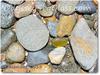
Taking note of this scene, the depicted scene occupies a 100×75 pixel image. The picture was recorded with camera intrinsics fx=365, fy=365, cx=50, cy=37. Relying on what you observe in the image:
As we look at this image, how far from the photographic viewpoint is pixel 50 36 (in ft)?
4.45

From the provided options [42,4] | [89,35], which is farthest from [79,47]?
[42,4]

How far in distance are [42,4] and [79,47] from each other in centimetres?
21

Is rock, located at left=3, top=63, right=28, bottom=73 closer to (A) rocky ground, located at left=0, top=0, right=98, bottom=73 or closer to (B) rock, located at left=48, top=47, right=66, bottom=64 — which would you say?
(A) rocky ground, located at left=0, top=0, right=98, bottom=73

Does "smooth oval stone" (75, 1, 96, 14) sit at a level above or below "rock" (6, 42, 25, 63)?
above

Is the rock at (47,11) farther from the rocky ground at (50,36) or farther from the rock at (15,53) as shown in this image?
the rock at (15,53)

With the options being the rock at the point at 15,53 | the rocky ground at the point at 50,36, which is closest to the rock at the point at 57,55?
the rocky ground at the point at 50,36

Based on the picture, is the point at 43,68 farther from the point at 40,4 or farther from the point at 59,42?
the point at 40,4

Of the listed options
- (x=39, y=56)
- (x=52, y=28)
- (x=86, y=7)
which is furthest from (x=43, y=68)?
(x=86, y=7)

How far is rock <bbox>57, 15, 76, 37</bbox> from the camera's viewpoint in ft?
4.40

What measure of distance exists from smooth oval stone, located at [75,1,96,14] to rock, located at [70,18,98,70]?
3cm

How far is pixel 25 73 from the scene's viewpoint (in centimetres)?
135

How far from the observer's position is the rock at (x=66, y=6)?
1.34 m

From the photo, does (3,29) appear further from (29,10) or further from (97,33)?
(97,33)

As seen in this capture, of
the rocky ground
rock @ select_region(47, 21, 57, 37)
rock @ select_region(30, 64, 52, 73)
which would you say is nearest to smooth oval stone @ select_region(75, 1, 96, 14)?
the rocky ground
